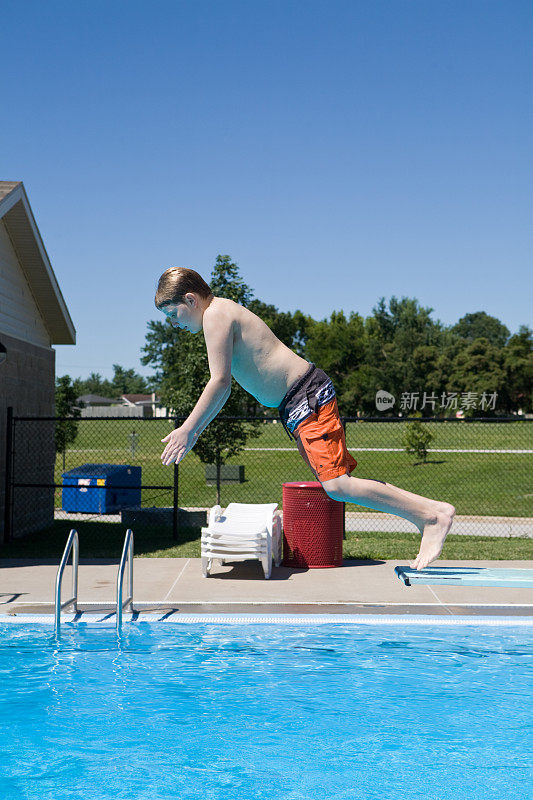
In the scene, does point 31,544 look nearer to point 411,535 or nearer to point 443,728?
point 411,535

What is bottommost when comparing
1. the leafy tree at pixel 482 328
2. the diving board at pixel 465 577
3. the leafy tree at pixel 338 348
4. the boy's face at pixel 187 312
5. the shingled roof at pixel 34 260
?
the diving board at pixel 465 577

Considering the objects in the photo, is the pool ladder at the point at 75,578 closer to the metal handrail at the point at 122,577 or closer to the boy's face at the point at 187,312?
the metal handrail at the point at 122,577

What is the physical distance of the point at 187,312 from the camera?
4.28 metres

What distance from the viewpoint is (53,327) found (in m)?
14.4

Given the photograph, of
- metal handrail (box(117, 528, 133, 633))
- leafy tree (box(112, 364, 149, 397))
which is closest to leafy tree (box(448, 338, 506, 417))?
metal handrail (box(117, 528, 133, 633))

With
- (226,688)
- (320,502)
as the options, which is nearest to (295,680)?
(226,688)

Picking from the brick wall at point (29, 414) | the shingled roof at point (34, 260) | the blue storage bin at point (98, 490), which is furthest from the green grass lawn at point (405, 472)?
the shingled roof at point (34, 260)

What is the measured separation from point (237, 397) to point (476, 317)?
10772cm

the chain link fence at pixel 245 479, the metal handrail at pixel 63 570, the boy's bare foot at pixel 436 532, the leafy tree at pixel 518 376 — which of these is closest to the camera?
the boy's bare foot at pixel 436 532

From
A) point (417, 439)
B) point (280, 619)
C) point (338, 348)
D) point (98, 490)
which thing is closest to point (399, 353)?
point (338, 348)

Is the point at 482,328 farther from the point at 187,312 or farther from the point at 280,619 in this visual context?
the point at 187,312

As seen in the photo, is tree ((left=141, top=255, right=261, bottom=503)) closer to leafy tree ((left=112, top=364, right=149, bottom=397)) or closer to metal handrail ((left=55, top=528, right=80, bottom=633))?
metal handrail ((left=55, top=528, right=80, bottom=633))

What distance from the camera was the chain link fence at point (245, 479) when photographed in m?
12.8

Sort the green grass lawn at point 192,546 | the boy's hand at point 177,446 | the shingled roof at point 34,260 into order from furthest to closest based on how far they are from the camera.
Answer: the shingled roof at point 34,260
the green grass lawn at point 192,546
the boy's hand at point 177,446
